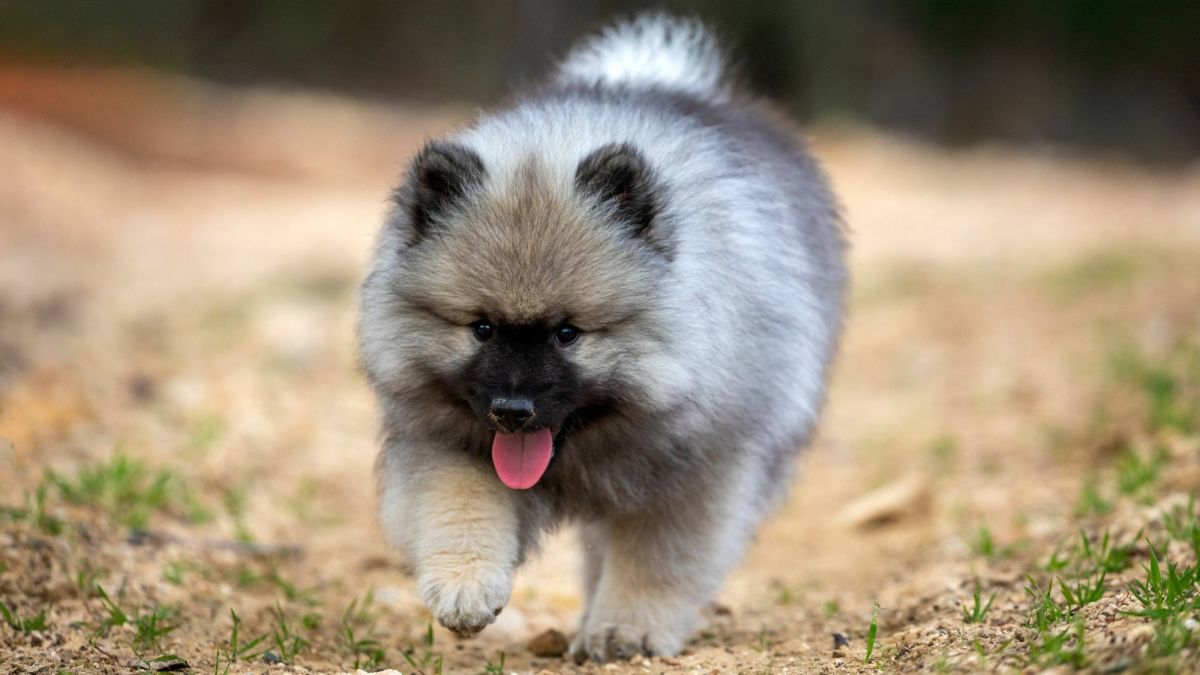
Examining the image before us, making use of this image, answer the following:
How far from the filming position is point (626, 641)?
3.71 meters

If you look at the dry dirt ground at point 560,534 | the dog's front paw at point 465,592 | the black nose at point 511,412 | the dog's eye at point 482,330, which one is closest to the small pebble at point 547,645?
the dry dirt ground at point 560,534

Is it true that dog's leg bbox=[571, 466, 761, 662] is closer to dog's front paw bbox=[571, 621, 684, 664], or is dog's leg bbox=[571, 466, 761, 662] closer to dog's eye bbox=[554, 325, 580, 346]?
dog's front paw bbox=[571, 621, 684, 664]

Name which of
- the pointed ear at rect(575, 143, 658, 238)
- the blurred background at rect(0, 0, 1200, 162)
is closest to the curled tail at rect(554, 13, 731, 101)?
the pointed ear at rect(575, 143, 658, 238)

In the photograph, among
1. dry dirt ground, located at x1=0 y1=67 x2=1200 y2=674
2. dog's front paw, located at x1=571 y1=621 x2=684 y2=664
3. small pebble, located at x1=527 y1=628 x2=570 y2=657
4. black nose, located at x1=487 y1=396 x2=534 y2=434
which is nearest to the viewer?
black nose, located at x1=487 y1=396 x2=534 y2=434

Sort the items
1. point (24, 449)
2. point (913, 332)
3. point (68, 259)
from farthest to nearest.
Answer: point (68, 259)
point (913, 332)
point (24, 449)

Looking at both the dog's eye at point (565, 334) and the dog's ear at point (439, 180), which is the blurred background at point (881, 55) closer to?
the dog's ear at point (439, 180)

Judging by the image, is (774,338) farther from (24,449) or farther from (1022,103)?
(1022,103)

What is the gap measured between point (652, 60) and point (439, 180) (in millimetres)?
1726

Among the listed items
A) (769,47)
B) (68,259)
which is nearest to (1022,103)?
(769,47)

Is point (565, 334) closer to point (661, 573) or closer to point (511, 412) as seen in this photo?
point (511, 412)

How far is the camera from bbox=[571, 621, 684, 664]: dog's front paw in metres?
3.72

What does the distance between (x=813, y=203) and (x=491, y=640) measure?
1.80 metres

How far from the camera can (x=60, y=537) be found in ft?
13.2

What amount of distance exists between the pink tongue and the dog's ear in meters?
0.58
